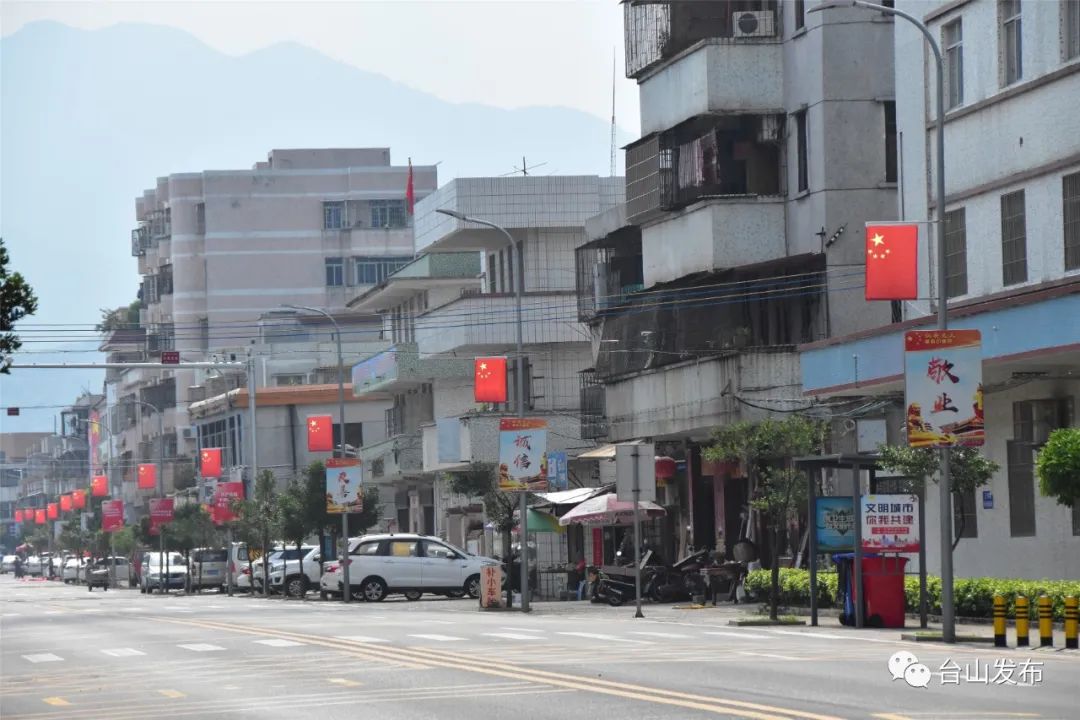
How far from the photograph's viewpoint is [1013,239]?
3481 centimetres

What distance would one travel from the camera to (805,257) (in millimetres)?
45250

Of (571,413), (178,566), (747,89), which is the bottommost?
(178,566)

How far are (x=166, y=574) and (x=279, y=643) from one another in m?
57.6

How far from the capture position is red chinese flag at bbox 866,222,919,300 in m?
36.2

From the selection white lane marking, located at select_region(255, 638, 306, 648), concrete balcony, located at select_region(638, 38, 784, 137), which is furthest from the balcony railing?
white lane marking, located at select_region(255, 638, 306, 648)

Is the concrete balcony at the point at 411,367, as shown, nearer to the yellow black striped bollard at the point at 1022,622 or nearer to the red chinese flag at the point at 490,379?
the red chinese flag at the point at 490,379

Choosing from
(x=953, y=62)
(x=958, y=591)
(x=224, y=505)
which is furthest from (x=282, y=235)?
(x=958, y=591)

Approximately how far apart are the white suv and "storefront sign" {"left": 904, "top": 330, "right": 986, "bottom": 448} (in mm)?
31641

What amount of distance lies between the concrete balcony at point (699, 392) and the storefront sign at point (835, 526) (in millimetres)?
11591

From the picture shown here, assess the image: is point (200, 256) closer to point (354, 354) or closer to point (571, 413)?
point (354, 354)

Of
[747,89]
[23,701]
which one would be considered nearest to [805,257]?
[747,89]

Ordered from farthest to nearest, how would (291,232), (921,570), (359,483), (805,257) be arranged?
(291,232), (359,483), (805,257), (921,570)

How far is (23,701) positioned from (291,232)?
9883 cm

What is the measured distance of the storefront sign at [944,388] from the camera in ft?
86.1
